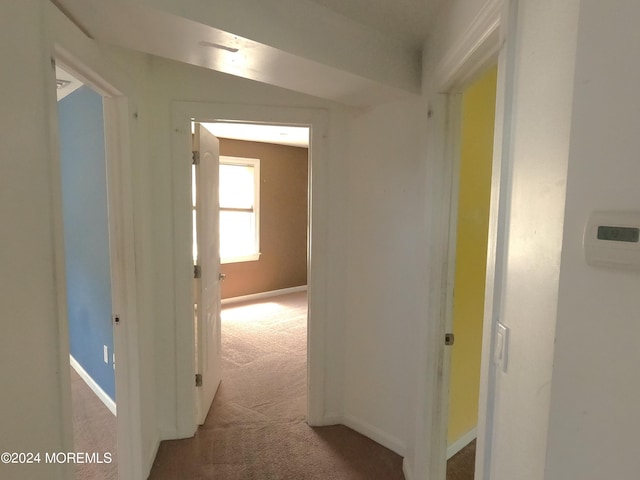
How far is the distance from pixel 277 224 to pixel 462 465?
4267 millimetres

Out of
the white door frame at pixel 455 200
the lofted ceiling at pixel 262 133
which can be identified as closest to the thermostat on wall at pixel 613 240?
the white door frame at pixel 455 200

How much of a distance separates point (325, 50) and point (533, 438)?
148 cm

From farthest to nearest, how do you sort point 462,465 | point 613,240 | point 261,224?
1. point 261,224
2. point 462,465
3. point 613,240

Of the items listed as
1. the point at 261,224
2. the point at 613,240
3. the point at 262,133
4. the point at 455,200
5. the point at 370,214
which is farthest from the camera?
the point at 261,224

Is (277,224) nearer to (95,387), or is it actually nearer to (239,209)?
(239,209)

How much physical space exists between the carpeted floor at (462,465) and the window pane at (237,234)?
3.85 m

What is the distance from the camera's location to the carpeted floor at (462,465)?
2.10 metres

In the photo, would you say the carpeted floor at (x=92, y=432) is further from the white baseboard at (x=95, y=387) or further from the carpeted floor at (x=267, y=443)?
the carpeted floor at (x=267, y=443)

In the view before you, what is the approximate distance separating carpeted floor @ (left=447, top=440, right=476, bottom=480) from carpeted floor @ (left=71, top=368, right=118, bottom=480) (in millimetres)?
1866

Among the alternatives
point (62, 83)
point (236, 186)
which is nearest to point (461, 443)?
point (62, 83)

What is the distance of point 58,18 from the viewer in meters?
1.07

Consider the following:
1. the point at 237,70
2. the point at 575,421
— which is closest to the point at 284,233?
the point at 237,70

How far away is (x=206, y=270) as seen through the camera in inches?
100

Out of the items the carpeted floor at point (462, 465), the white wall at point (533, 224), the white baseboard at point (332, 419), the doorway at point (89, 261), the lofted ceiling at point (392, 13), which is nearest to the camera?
the white wall at point (533, 224)
